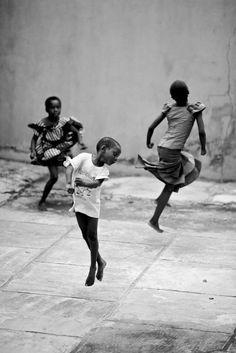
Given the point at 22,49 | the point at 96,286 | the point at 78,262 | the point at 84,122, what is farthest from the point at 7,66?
the point at 96,286

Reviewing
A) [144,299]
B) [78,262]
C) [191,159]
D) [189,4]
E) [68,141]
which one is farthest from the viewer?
[189,4]

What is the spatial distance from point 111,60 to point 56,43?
959mm

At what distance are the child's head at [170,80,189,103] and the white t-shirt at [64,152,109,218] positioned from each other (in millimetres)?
2209

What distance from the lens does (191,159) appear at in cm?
888

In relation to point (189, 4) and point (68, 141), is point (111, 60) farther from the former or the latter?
point (68, 141)

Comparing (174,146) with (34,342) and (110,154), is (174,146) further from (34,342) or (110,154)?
(34,342)

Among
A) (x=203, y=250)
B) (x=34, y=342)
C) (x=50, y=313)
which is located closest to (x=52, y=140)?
(x=203, y=250)

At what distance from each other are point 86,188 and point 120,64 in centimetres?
548

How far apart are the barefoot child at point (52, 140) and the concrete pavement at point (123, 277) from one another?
0.52m

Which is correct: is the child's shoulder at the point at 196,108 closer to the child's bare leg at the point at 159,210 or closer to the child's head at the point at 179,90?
the child's head at the point at 179,90

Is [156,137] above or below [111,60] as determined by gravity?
below

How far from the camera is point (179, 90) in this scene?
8.47 metres

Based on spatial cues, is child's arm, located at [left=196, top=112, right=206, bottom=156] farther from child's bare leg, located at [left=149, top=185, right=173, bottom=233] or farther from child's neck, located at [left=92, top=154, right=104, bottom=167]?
child's neck, located at [left=92, top=154, right=104, bottom=167]

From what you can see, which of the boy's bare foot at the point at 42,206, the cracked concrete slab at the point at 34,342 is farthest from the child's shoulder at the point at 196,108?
the cracked concrete slab at the point at 34,342
